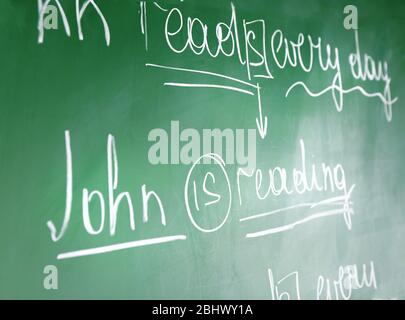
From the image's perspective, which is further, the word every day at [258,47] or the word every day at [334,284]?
the word every day at [334,284]

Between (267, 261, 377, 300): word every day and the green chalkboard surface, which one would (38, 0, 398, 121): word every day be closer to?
the green chalkboard surface

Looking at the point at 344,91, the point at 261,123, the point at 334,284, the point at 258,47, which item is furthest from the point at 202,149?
the point at 334,284

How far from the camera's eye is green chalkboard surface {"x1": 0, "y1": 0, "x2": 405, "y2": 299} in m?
1.59

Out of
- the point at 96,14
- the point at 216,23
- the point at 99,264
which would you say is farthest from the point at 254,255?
the point at 96,14

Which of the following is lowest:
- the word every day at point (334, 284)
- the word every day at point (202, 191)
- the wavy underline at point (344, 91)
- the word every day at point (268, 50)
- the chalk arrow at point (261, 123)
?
the word every day at point (334, 284)

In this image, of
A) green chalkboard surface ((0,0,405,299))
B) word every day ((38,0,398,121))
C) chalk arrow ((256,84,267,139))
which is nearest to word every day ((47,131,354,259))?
green chalkboard surface ((0,0,405,299))

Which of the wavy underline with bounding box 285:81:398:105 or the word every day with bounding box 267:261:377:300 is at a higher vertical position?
the wavy underline with bounding box 285:81:398:105

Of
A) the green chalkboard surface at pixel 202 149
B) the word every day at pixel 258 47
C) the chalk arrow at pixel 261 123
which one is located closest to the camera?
the green chalkboard surface at pixel 202 149

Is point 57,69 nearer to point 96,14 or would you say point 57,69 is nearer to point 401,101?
point 96,14

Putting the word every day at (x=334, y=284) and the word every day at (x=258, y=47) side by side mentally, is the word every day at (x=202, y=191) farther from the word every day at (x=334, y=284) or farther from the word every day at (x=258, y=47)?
the word every day at (x=258, y=47)

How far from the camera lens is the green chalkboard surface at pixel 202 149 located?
1589 millimetres

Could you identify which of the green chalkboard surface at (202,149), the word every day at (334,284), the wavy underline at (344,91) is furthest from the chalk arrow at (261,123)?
the word every day at (334,284)

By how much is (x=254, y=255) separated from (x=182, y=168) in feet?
1.45

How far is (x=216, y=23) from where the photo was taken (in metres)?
1.86
